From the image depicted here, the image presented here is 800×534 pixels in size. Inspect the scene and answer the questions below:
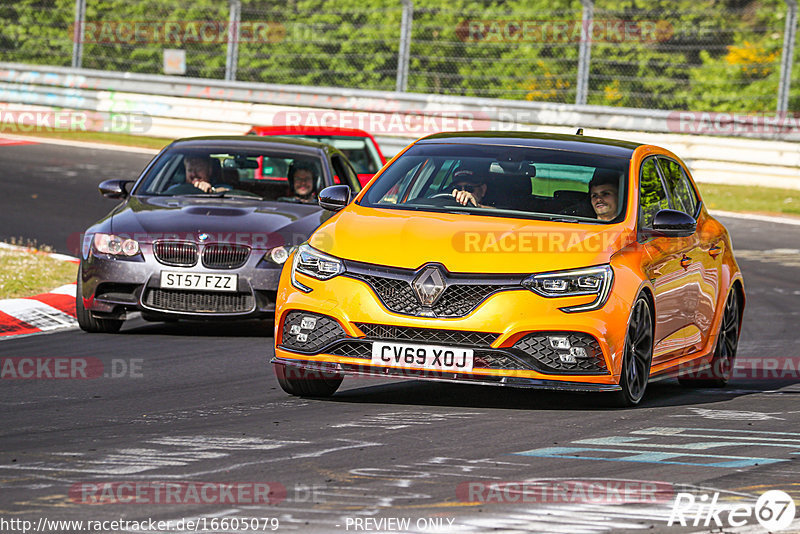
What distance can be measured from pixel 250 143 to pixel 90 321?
2.38m

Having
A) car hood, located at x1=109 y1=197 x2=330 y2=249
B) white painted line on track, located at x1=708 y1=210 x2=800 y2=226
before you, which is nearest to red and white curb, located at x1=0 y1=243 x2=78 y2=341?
car hood, located at x1=109 y1=197 x2=330 y2=249

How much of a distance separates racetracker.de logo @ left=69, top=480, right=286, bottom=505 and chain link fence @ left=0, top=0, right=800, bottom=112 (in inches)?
711

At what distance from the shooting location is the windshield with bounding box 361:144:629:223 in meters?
8.54

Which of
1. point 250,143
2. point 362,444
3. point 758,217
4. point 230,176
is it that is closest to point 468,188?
point 362,444

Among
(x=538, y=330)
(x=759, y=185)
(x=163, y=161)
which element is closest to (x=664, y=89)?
(x=759, y=185)

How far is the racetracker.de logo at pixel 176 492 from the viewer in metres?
5.39

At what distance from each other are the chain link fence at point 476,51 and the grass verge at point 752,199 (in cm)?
148

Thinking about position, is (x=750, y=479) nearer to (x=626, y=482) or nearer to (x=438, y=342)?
(x=626, y=482)

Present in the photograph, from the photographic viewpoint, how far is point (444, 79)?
982 inches

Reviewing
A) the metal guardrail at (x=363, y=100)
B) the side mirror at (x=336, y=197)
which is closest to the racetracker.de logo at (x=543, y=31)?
the metal guardrail at (x=363, y=100)

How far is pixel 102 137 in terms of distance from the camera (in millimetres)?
28359

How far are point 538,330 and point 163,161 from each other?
558 cm

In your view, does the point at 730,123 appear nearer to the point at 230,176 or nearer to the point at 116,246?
the point at 230,176

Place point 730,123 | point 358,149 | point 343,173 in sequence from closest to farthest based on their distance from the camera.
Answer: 1. point 343,173
2. point 358,149
3. point 730,123
